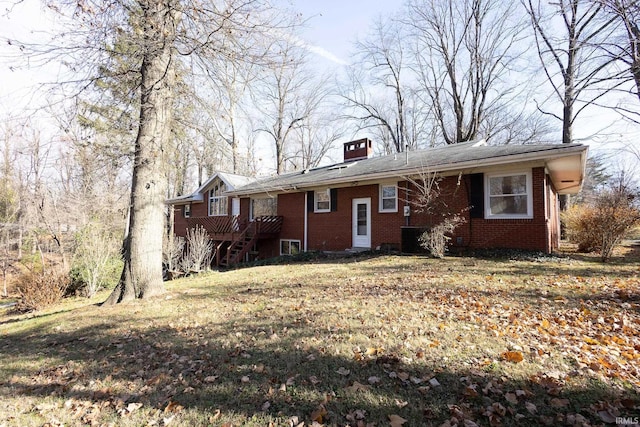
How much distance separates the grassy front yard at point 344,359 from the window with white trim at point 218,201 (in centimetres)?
1441

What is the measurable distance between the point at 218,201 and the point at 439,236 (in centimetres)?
1563

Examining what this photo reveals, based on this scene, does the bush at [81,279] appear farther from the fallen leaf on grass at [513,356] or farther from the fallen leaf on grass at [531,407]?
the fallen leaf on grass at [531,407]

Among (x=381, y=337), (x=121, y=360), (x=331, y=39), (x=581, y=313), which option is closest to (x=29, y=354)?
(x=121, y=360)

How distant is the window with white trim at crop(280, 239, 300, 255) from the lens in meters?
15.3

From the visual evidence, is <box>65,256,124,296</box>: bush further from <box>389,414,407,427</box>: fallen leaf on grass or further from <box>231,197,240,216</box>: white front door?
<box>389,414,407,427</box>: fallen leaf on grass

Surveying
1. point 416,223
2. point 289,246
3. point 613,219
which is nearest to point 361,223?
point 416,223

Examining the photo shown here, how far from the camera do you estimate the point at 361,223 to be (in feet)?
43.6

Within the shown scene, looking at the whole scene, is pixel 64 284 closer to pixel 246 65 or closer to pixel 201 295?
pixel 201 295

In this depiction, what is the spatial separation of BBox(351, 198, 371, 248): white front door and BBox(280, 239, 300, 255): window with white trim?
3.39 m

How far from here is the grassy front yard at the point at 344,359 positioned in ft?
8.13

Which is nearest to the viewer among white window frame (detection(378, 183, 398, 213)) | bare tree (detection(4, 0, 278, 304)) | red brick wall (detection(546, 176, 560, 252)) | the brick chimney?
bare tree (detection(4, 0, 278, 304))

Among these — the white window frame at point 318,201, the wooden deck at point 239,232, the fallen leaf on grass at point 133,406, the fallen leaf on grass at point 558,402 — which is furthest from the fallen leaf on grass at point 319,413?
the wooden deck at point 239,232

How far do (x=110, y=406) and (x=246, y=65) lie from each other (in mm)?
6249

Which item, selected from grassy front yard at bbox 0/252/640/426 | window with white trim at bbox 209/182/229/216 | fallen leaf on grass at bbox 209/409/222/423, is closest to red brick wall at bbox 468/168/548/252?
grassy front yard at bbox 0/252/640/426
